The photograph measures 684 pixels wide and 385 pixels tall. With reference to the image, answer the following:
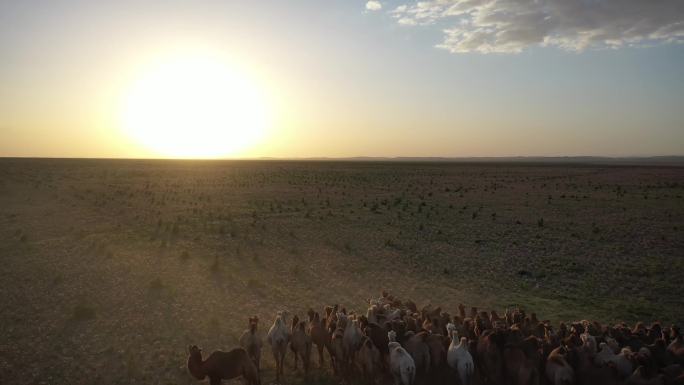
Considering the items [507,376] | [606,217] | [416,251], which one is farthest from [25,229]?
[606,217]

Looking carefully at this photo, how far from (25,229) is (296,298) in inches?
770

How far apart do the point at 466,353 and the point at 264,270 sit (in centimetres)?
1126

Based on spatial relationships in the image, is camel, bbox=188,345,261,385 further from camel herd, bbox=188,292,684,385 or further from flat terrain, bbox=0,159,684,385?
flat terrain, bbox=0,159,684,385

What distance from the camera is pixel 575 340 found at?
9.30 m

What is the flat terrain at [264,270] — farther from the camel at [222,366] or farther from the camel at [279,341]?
the camel at [222,366]

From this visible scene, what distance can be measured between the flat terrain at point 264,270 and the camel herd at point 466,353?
120cm

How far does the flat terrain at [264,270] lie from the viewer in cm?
1179

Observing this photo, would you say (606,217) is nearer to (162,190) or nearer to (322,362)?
(322,362)

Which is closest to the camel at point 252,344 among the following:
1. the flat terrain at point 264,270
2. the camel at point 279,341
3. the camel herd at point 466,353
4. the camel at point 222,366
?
the camel herd at point 466,353

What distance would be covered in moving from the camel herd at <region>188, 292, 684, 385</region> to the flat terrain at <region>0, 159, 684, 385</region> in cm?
120

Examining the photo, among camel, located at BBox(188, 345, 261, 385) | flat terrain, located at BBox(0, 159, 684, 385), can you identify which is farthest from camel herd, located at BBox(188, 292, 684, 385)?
flat terrain, located at BBox(0, 159, 684, 385)

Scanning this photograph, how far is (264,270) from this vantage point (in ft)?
61.1

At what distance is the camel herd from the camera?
840 centimetres

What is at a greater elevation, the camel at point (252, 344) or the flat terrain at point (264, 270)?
the camel at point (252, 344)
